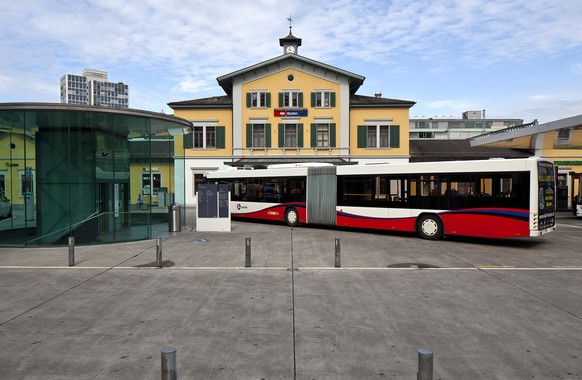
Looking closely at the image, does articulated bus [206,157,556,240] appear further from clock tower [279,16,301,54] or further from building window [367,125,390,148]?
clock tower [279,16,301,54]

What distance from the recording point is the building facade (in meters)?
35.2

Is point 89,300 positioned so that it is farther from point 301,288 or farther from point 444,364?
point 444,364

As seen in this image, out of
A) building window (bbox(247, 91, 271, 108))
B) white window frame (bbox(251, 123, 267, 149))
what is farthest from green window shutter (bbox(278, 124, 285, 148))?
building window (bbox(247, 91, 271, 108))

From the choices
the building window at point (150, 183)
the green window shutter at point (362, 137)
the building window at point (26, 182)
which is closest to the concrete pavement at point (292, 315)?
the building window at point (26, 182)

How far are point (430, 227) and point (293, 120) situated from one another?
21293 mm

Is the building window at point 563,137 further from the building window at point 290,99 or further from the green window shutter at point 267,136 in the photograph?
the green window shutter at point 267,136

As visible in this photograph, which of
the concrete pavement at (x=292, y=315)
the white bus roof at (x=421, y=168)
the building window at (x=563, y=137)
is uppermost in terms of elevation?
the building window at (x=563, y=137)

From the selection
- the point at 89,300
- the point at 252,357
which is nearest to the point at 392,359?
the point at 252,357

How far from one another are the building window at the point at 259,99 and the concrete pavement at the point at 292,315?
24281 millimetres

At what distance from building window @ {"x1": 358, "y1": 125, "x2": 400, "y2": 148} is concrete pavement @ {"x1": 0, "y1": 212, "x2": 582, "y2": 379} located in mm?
23236

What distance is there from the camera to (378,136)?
35656mm

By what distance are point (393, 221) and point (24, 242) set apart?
1358 cm

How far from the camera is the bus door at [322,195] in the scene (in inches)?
745

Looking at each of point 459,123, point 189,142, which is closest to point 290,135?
point 189,142
